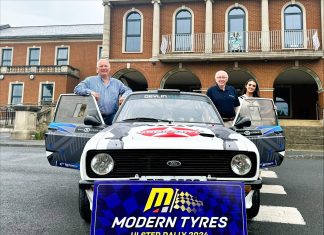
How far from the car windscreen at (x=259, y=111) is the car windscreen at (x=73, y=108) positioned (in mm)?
2395

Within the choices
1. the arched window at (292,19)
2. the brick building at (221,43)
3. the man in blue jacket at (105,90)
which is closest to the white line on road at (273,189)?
the man in blue jacket at (105,90)

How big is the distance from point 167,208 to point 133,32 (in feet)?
60.9

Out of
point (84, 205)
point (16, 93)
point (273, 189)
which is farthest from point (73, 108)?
point (16, 93)

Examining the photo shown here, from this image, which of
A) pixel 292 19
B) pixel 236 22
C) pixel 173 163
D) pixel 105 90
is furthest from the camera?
pixel 236 22

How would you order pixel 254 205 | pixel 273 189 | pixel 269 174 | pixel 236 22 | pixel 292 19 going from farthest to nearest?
pixel 236 22
pixel 292 19
pixel 269 174
pixel 273 189
pixel 254 205

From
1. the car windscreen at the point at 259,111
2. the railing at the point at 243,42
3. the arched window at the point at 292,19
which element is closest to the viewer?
the car windscreen at the point at 259,111

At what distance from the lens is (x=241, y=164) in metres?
2.58

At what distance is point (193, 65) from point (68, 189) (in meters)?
14.0

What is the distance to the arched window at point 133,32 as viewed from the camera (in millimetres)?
19422

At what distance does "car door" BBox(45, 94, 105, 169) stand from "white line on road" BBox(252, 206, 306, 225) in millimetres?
2436

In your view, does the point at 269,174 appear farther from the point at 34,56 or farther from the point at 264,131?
the point at 34,56

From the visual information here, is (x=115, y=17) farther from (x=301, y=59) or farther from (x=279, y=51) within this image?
(x=301, y=59)

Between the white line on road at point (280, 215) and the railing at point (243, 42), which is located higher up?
the railing at point (243, 42)

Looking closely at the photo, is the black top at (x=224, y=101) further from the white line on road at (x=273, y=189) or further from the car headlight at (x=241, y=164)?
the car headlight at (x=241, y=164)
